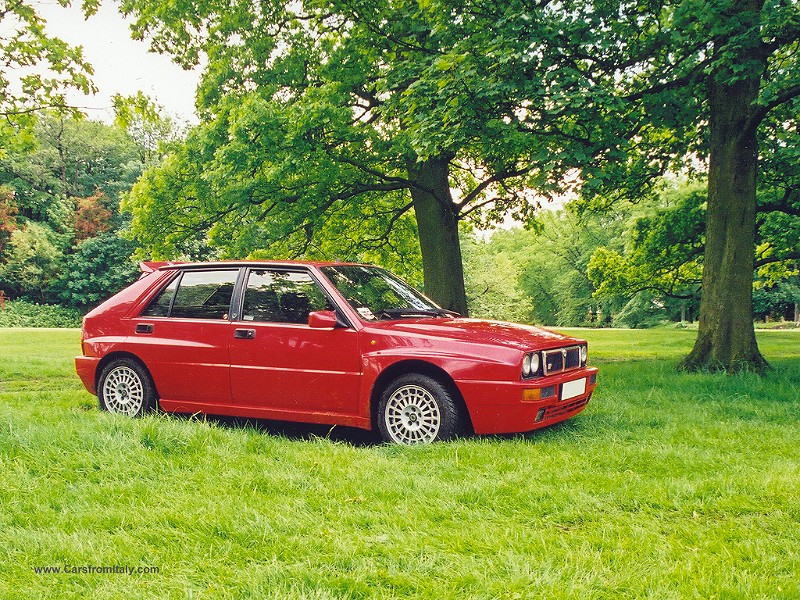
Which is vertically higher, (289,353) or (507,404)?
(289,353)

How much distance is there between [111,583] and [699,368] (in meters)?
9.63

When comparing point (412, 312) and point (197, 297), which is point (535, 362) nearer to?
point (412, 312)

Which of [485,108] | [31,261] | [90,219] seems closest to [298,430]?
[485,108]

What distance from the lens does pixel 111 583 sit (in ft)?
10.0

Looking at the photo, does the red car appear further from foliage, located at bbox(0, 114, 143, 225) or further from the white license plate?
foliage, located at bbox(0, 114, 143, 225)

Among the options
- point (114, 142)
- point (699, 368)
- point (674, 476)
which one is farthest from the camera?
point (114, 142)

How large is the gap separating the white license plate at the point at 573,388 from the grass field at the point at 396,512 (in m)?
0.36

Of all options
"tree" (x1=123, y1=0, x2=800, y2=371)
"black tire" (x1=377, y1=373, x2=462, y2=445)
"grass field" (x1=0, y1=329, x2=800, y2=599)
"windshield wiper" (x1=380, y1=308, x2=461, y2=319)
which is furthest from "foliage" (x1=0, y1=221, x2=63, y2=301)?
"black tire" (x1=377, y1=373, x2=462, y2=445)

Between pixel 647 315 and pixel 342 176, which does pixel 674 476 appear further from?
pixel 647 315

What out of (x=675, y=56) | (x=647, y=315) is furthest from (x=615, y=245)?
(x=675, y=56)

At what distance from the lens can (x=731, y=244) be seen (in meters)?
10.7

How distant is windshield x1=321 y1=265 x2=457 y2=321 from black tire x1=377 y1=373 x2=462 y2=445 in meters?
0.81

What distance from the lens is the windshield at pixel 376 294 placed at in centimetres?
671

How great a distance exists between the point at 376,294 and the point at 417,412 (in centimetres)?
147
